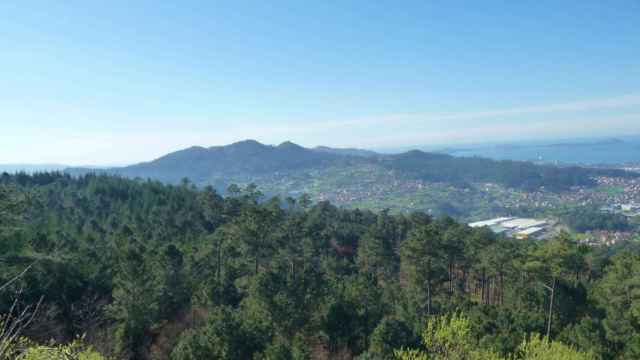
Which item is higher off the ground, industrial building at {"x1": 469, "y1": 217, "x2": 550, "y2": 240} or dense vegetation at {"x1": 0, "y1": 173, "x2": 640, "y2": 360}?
dense vegetation at {"x1": 0, "y1": 173, "x2": 640, "y2": 360}

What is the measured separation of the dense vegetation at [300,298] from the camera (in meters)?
17.5

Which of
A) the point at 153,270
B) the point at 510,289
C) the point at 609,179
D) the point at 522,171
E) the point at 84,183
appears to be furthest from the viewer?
the point at 522,171

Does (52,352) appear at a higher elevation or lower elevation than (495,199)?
higher

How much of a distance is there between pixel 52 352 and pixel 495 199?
16577 cm

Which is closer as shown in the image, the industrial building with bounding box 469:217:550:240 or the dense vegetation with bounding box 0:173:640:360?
the dense vegetation with bounding box 0:173:640:360

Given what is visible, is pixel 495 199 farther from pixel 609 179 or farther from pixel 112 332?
pixel 112 332

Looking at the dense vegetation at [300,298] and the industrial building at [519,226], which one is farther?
the industrial building at [519,226]

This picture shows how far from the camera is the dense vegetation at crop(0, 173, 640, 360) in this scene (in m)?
17.5

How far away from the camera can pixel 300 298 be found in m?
22.5

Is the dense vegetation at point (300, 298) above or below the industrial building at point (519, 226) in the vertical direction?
above

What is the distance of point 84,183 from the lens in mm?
78500

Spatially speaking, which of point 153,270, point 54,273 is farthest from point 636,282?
point 54,273

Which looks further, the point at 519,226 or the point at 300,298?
the point at 519,226

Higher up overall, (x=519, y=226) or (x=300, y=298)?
(x=300, y=298)
